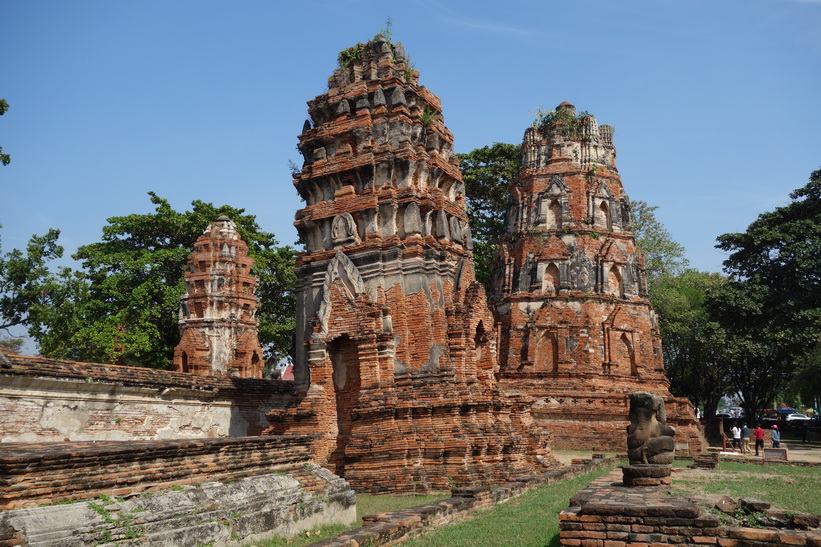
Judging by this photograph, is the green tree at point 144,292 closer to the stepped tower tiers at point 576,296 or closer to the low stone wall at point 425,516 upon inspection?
the stepped tower tiers at point 576,296

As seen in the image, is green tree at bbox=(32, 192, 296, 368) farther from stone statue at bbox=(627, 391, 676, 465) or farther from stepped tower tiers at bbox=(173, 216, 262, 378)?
stone statue at bbox=(627, 391, 676, 465)

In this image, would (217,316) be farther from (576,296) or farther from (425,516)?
(425,516)

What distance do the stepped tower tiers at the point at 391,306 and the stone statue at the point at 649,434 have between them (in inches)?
148

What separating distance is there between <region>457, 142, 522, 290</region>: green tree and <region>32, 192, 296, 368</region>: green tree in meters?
9.54

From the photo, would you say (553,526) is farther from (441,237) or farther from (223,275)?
(223,275)

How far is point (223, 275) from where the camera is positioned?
2428cm

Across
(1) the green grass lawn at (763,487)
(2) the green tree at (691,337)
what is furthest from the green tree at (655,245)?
(1) the green grass lawn at (763,487)

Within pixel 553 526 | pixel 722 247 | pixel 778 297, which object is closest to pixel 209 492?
pixel 553 526

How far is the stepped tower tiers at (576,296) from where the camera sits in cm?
2736

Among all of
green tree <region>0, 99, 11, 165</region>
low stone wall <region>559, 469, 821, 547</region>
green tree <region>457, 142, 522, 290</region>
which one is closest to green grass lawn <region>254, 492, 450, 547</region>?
low stone wall <region>559, 469, 821, 547</region>

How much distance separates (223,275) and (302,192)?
8.95 meters

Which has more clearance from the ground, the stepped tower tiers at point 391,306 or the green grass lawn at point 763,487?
the stepped tower tiers at point 391,306

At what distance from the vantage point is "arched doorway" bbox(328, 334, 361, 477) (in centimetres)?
1402

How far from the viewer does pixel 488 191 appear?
117ft
